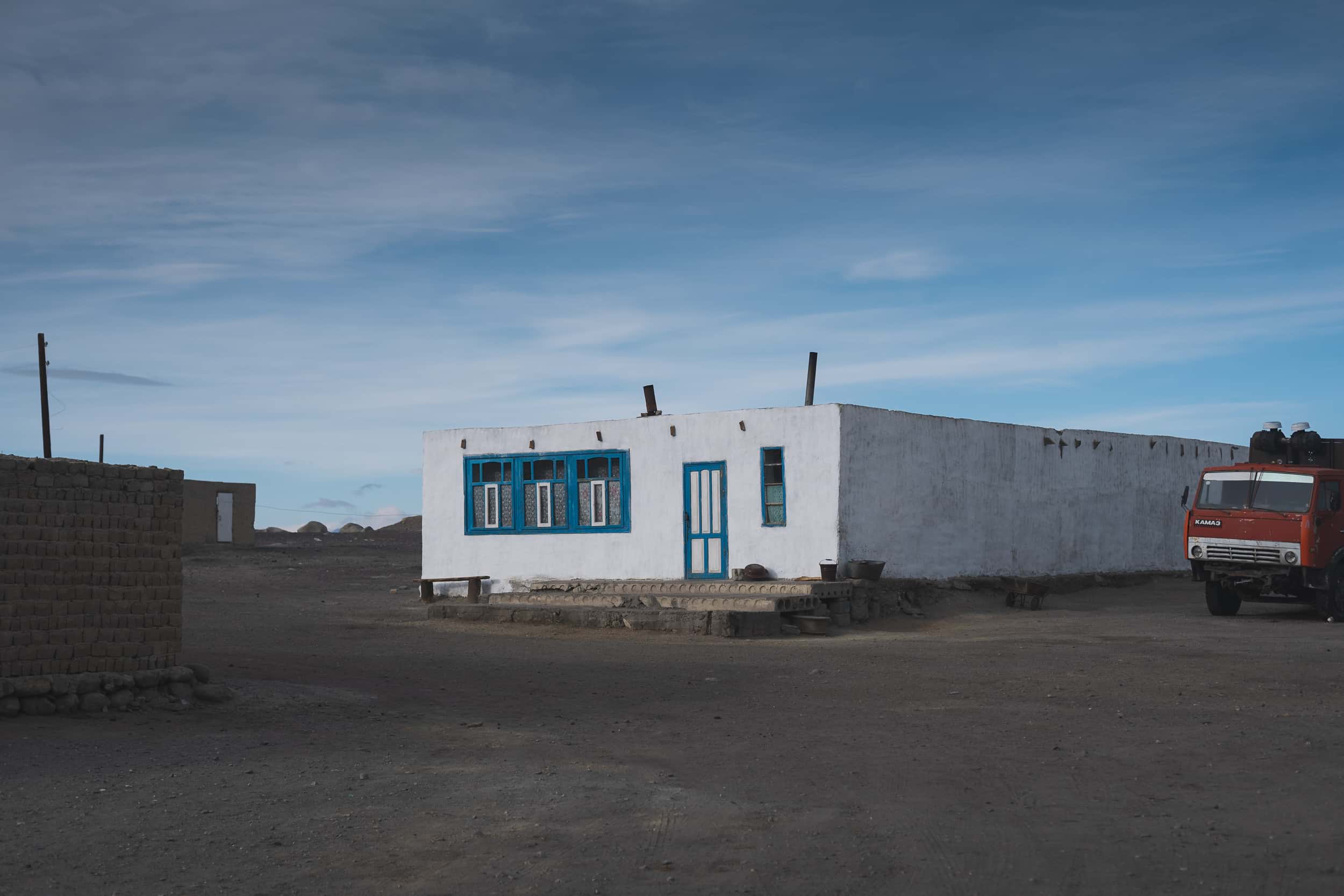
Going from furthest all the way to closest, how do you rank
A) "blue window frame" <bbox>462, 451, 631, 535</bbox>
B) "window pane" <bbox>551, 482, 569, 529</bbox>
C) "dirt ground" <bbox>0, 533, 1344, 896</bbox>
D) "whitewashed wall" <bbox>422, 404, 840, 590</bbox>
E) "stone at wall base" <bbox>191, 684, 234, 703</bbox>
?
"window pane" <bbox>551, 482, 569, 529</bbox>
"blue window frame" <bbox>462, 451, 631, 535</bbox>
"whitewashed wall" <bbox>422, 404, 840, 590</bbox>
"stone at wall base" <bbox>191, 684, 234, 703</bbox>
"dirt ground" <bbox>0, 533, 1344, 896</bbox>

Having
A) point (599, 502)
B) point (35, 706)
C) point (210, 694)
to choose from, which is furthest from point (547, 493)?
point (35, 706)

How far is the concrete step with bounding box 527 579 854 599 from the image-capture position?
63.2ft

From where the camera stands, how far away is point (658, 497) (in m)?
22.5

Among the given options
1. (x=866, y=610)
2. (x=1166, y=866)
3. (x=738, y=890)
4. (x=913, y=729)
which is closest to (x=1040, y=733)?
(x=913, y=729)

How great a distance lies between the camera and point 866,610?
19766mm

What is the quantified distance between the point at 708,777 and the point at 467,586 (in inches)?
680

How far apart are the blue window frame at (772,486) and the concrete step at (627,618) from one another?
284 centimetres

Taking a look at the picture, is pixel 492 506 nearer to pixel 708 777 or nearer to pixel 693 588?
pixel 693 588

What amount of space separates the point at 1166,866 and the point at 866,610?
14.1 metres

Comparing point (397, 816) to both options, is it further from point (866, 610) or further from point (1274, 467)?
point (1274, 467)

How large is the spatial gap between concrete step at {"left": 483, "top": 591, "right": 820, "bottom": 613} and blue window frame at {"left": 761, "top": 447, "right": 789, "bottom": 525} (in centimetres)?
171

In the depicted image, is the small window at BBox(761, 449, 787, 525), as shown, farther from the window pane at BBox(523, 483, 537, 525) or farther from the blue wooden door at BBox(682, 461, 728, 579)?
the window pane at BBox(523, 483, 537, 525)

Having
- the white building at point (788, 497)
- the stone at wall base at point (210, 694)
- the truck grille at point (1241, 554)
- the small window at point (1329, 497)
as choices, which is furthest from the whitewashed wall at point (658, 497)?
the stone at wall base at point (210, 694)

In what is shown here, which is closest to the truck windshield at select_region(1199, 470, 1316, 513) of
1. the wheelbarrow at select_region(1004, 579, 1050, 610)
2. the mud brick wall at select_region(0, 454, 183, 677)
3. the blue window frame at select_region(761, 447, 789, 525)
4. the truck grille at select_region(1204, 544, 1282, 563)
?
the truck grille at select_region(1204, 544, 1282, 563)
